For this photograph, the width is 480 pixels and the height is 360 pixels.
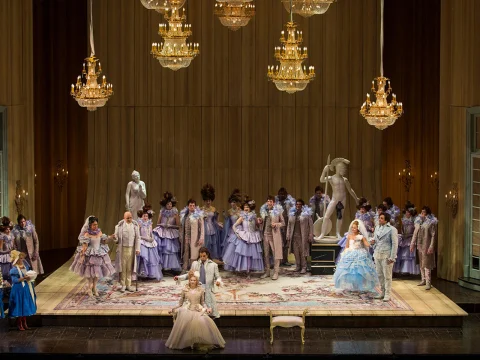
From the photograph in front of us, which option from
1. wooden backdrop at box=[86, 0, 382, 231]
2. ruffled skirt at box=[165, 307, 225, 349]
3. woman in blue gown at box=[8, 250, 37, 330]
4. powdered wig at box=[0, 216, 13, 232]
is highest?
wooden backdrop at box=[86, 0, 382, 231]

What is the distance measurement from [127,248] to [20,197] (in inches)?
107

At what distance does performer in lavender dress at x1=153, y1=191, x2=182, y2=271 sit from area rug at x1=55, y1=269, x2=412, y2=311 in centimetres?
32

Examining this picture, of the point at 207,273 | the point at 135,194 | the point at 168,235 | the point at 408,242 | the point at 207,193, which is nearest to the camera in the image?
the point at 207,273

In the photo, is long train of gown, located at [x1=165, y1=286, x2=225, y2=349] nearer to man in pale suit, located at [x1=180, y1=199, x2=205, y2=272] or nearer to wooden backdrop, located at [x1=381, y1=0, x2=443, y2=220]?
man in pale suit, located at [x1=180, y1=199, x2=205, y2=272]

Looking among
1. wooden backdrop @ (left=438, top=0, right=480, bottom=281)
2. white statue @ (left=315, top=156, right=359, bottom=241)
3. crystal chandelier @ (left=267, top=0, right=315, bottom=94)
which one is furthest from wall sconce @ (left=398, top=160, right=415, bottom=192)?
crystal chandelier @ (left=267, top=0, right=315, bottom=94)

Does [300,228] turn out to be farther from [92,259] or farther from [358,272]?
[92,259]

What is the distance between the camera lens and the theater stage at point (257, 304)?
A: 14406mm

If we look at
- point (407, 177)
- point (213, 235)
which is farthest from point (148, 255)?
point (407, 177)

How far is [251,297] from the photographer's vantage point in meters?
15.5

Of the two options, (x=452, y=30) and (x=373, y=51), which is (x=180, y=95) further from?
(x=452, y=30)

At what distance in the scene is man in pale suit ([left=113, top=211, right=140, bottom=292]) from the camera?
51.5 ft

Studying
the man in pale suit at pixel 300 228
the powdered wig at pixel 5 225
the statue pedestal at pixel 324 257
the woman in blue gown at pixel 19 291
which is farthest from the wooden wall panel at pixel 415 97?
the woman in blue gown at pixel 19 291

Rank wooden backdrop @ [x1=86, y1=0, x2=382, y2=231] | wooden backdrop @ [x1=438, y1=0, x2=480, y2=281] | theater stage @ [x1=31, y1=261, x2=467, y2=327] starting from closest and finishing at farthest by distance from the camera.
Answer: theater stage @ [x1=31, y1=261, x2=467, y2=327]
wooden backdrop @ [x1=438, y1=0, x2=480, y2=281]
wooden backdrop @ [x1=86, y1=0, x2=382, y2=231]
